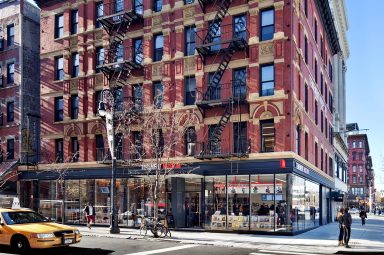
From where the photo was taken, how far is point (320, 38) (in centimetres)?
3856

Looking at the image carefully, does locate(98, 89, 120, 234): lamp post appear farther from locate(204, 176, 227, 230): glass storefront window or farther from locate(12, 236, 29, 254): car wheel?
locate(12, 236, 29, 254): car wheel

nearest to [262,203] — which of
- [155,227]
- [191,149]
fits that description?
[191,149]

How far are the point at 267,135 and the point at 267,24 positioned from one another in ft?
21.1

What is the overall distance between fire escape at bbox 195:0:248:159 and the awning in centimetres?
1616

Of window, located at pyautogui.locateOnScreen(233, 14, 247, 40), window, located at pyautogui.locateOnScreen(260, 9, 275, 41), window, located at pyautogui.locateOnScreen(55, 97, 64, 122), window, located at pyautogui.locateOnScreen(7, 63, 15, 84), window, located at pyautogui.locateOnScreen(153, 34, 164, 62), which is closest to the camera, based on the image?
window, located at pyautogui.locateOnScreen(260, 9, 275, 41)

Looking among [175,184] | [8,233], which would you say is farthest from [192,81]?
[8,233]

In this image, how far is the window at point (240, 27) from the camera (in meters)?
26.6

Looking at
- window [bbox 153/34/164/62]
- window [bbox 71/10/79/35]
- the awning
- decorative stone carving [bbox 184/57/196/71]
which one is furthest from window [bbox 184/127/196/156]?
the awning

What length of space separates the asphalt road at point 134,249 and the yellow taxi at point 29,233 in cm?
47

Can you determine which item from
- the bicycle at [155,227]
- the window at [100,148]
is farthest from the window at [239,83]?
the window at [100,148]

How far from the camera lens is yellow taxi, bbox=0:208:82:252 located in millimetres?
14859

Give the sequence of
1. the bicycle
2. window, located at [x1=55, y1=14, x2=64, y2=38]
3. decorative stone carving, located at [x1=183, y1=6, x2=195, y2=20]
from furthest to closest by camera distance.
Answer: window, located at [x1=55, y1=14, x2=64, y2=38], decorative stone carving, located at [x1=183, y1=6, x2=195, y2=20], the bicycle

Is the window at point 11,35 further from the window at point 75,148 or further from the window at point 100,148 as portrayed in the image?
the window at point 100,148

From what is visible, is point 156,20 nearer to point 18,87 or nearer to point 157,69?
point 157,69
